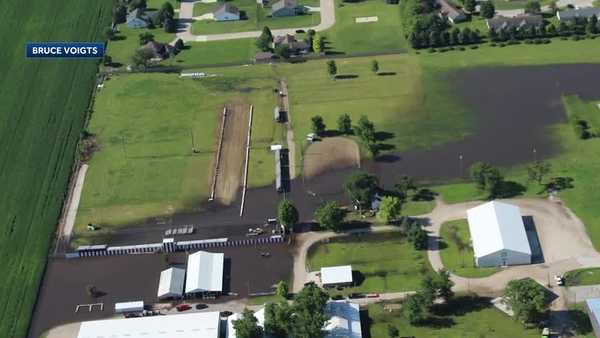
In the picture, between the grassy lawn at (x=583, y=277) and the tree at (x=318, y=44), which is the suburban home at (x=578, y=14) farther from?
the grassy lawn at (x=583, y=277)

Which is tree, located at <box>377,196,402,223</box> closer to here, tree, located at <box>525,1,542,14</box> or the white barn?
the white barn

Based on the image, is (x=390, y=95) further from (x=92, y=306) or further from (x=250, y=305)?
(x=92, y=306)

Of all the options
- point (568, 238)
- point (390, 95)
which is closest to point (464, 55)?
point (390, 95)

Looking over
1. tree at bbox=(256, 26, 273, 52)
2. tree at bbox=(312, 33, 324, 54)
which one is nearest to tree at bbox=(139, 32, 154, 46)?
tree at bbox=(256, 26, 273, 52)

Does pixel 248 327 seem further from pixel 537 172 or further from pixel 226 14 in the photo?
pixel 226 14

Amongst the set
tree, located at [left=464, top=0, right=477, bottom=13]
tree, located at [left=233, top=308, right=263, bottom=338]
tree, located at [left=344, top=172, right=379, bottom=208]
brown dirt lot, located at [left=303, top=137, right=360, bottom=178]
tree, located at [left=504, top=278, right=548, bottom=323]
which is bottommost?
tree, located at [left=233, top=308, right=263, bottom=338]

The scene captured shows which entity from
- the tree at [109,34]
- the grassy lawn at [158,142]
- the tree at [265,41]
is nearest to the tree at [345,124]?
the grassy lawn at [158,142]
